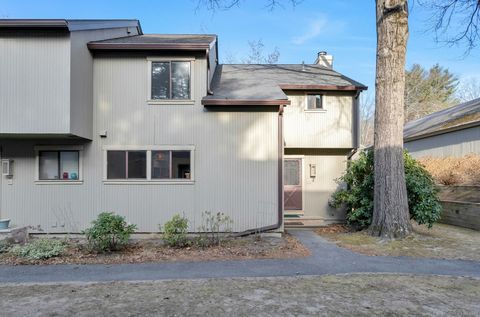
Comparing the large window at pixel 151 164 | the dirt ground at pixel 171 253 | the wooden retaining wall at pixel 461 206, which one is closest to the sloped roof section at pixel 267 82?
the large window at pixel 151 164

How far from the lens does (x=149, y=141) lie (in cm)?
969

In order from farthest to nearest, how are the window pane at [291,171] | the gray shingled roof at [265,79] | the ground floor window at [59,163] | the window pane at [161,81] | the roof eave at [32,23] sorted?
the window pane at [291,171]
the gray shingled roof at [265,79]
the window pane at [161,81]
the ground floor window at [59,163]
the roof eave at [32,23]

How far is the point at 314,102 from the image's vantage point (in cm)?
1234

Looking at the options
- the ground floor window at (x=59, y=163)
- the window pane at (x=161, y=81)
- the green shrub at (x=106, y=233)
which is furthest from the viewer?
the window pane at (x=161, y=81)

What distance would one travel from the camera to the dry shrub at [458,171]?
1304cm

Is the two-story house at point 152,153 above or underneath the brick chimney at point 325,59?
underneath

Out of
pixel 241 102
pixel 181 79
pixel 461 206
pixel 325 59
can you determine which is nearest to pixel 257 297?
pixel 241 102

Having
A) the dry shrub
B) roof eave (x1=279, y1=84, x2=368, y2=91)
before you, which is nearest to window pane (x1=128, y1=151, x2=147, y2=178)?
roof eave (x1=279, y1=84, x2=368, y2=91)

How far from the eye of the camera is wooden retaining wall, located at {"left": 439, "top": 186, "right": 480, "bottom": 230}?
35.8 ft

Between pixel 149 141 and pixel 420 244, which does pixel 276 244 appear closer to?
pixel 420 244

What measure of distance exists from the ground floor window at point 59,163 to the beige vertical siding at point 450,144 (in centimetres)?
1539

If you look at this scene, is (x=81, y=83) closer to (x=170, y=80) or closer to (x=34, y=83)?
(x=34, y=83)

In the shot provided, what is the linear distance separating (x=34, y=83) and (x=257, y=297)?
721 cm

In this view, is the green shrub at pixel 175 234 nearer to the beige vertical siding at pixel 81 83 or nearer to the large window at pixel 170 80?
the beige vertical siding at pixel 81 83
